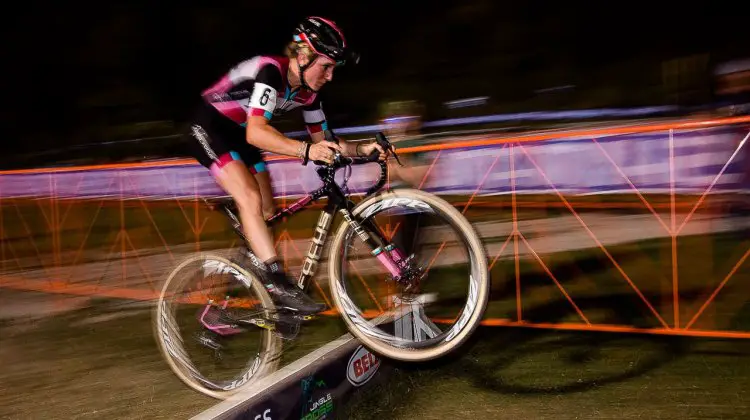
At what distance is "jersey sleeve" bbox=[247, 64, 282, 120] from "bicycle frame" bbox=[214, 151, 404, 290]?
0.41 m

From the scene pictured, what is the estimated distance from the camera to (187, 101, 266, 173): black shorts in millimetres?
3287

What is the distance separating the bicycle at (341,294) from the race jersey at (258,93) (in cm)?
34

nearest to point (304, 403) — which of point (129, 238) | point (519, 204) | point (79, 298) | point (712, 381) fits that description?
point (712, 381)

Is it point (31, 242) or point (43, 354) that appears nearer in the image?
point (43, 354)

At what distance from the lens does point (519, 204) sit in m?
9.82

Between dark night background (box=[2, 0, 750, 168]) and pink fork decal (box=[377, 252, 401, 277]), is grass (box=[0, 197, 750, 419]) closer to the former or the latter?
pink fork decal (box=[377, 252, 401, 277])

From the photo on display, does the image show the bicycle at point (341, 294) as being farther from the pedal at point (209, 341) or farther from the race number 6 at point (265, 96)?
the race number 6 at point (265, 96)

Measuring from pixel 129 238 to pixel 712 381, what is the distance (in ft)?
20.2

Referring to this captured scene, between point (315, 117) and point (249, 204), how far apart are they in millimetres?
647

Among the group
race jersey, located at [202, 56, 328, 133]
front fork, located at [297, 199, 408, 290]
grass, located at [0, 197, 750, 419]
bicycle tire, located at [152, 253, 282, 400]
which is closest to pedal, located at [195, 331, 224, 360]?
bicycle tire, located at [152, 253, 282, 400]

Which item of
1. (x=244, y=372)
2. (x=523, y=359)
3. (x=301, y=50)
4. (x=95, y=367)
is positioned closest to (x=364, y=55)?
(x=95, y=367)

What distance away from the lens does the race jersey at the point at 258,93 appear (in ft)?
9.67

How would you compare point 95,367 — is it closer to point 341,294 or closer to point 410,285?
point 341,294

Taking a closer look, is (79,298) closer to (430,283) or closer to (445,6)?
(430,283)
